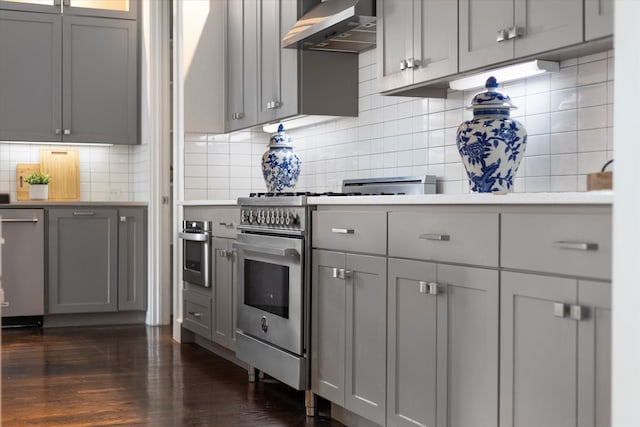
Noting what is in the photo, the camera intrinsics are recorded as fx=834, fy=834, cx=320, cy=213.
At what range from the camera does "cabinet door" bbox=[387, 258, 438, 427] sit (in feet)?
8.85

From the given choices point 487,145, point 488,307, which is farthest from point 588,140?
point 488,307

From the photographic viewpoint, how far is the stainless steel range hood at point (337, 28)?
3.68 metres

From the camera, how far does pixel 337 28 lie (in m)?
3.91

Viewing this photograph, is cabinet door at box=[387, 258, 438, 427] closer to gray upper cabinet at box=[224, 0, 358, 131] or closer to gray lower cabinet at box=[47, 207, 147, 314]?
gray upper cabinet at box=[224, 0, 358, 131]

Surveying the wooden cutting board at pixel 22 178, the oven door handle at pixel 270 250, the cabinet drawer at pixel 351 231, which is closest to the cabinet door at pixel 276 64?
the oven door handle at pixel 270 250

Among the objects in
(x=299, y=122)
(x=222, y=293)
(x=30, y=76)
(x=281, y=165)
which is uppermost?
(x=30, y=76)

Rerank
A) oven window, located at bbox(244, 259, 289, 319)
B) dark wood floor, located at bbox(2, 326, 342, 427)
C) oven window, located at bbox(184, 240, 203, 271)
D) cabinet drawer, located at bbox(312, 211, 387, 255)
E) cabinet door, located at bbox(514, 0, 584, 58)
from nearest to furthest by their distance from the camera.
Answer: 1. cabinet door, located at bbox(514, 0, 584, 58)
2. cabinet drawer, located at bbox(312, 211, 387, 255)
3. dark wood floor, located at bbox(2, 326, 342, 427)
4. oven window, located at bbox(244, 259, 289, 319)
5. oven window, located at bbox(184, 240, 203, 271)

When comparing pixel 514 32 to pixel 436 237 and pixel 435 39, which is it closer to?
pixel 435 39

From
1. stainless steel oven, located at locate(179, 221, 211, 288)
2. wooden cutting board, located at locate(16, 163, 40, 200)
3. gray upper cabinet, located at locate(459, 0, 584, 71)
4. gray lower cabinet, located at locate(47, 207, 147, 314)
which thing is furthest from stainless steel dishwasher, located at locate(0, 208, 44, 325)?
gray upper cabinet, located at locate(459, 0, 584, 71)

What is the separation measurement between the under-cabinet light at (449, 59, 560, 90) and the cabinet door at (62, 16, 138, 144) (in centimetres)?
383

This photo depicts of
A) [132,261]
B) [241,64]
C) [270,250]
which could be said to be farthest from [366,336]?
[132,261]

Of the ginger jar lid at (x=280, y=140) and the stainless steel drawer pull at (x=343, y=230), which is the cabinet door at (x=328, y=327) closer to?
the stainless steel drawer pull at (x=343, y=230)

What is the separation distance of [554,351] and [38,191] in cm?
511

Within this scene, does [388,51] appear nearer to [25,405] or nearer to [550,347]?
[550,347]
